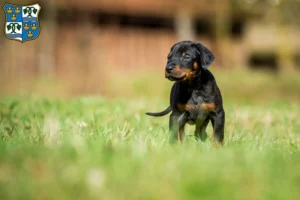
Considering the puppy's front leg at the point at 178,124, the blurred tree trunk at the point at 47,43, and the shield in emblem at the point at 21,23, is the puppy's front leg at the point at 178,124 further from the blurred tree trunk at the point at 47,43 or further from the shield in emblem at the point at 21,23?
the blurred tree trunk at the point at 47,43

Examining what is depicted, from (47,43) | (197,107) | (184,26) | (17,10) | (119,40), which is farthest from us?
(184,26)

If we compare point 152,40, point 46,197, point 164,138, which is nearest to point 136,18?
point 152,40

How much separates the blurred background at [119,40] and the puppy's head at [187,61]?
12632 millimetres

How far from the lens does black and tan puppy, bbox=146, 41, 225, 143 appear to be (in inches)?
206

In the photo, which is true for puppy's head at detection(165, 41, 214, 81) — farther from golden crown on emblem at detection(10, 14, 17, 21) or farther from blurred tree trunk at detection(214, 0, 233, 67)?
blurred tree trunk at detection(214, 0, 233, 67)

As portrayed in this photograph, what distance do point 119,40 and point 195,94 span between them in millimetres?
20934

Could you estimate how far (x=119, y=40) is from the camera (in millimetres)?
25969

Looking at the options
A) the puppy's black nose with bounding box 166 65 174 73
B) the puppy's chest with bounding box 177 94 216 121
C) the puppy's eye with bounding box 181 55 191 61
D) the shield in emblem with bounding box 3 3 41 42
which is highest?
the shield in emblem with bounding box 3 3 41 42

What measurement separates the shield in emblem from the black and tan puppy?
227 cm

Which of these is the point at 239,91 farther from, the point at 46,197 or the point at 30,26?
the point at 46,197

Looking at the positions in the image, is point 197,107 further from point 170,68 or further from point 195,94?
point 170,68

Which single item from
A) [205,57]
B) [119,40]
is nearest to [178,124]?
[205,57]

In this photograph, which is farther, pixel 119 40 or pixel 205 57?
pixel 119 40

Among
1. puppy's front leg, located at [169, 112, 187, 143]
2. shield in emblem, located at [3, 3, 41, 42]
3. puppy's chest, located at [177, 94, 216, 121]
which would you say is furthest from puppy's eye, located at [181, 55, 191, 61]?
shield in emblem, located at [3, 3, 41, 42]
